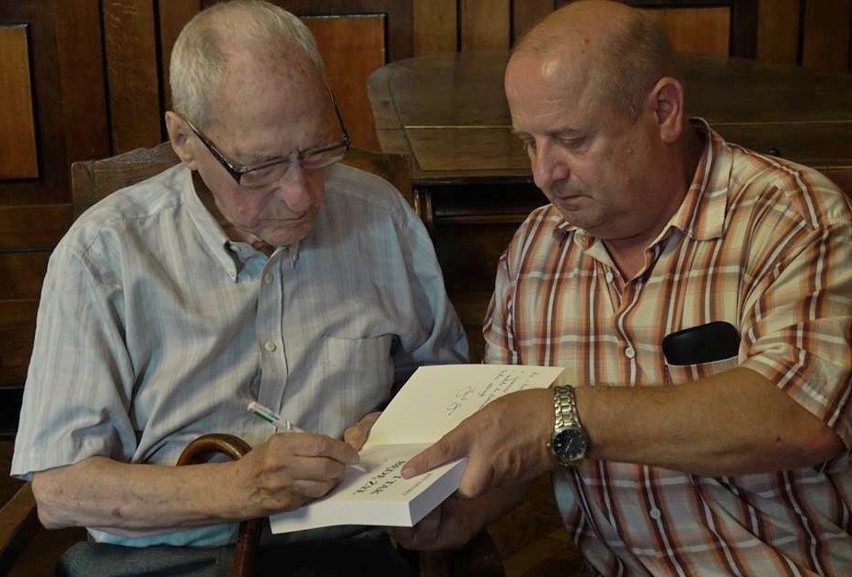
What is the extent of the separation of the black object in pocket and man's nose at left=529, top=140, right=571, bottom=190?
260 mm

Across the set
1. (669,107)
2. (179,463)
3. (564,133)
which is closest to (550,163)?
(564,133)

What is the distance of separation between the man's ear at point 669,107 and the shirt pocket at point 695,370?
0.31m

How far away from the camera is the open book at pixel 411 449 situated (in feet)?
4.22

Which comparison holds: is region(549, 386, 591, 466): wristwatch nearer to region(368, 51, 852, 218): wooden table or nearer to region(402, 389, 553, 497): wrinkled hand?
region(402, 389, 553, 497): wrinkled hand

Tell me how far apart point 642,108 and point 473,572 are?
2.15ft

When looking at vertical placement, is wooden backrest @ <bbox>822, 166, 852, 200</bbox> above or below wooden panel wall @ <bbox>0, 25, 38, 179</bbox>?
above

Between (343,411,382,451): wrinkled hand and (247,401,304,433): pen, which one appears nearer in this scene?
(247,401,304,433): pen

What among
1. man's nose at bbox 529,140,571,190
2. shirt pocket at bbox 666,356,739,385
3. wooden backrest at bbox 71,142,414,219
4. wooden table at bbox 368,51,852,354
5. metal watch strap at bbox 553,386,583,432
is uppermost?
man's nose at bbox 529,140,571,190

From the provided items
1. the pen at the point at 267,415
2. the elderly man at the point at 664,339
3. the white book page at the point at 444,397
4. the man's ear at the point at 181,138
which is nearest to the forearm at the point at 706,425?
the elderly man at the point at 664,339

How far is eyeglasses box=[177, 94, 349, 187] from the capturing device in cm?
163

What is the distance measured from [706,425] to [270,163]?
0.66 metres

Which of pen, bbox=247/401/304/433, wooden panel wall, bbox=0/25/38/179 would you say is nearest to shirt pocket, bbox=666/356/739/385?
pen, bbox=247/401/304/433

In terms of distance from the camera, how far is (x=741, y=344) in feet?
5.03

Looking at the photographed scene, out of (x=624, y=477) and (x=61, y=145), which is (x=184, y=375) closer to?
(x=624, y=477)
